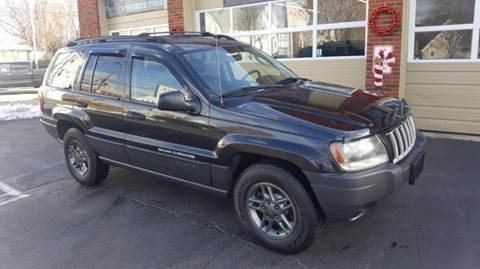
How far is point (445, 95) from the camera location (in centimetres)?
728

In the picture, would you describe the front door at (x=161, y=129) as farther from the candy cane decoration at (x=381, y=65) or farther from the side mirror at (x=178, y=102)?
the candy cane decoration at (x=381, y=65)

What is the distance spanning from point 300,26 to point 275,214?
605cm

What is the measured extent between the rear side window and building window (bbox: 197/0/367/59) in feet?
16.2

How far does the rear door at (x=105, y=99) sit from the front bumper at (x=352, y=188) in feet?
7.94

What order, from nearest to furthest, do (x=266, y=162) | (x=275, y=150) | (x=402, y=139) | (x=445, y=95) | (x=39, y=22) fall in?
(x=275, y=150), (x=266, y=162), (x=402, y=139), (x=445, y=95), (x=39, y=22)

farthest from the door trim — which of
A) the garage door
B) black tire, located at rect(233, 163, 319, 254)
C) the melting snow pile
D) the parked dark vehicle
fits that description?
the parked dark vehicle

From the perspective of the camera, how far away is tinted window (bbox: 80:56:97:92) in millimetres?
5031

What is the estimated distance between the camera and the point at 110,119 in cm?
474

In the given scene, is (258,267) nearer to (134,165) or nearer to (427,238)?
(427,238)

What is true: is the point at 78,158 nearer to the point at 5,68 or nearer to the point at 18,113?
the point at 18,113

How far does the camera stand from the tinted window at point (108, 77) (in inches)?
183

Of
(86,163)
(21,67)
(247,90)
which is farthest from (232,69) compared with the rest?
(21,67)

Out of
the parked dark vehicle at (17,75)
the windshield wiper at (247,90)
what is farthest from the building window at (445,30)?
the parked dark vehicle at (17,75)

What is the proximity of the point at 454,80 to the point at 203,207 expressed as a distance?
5.09m
